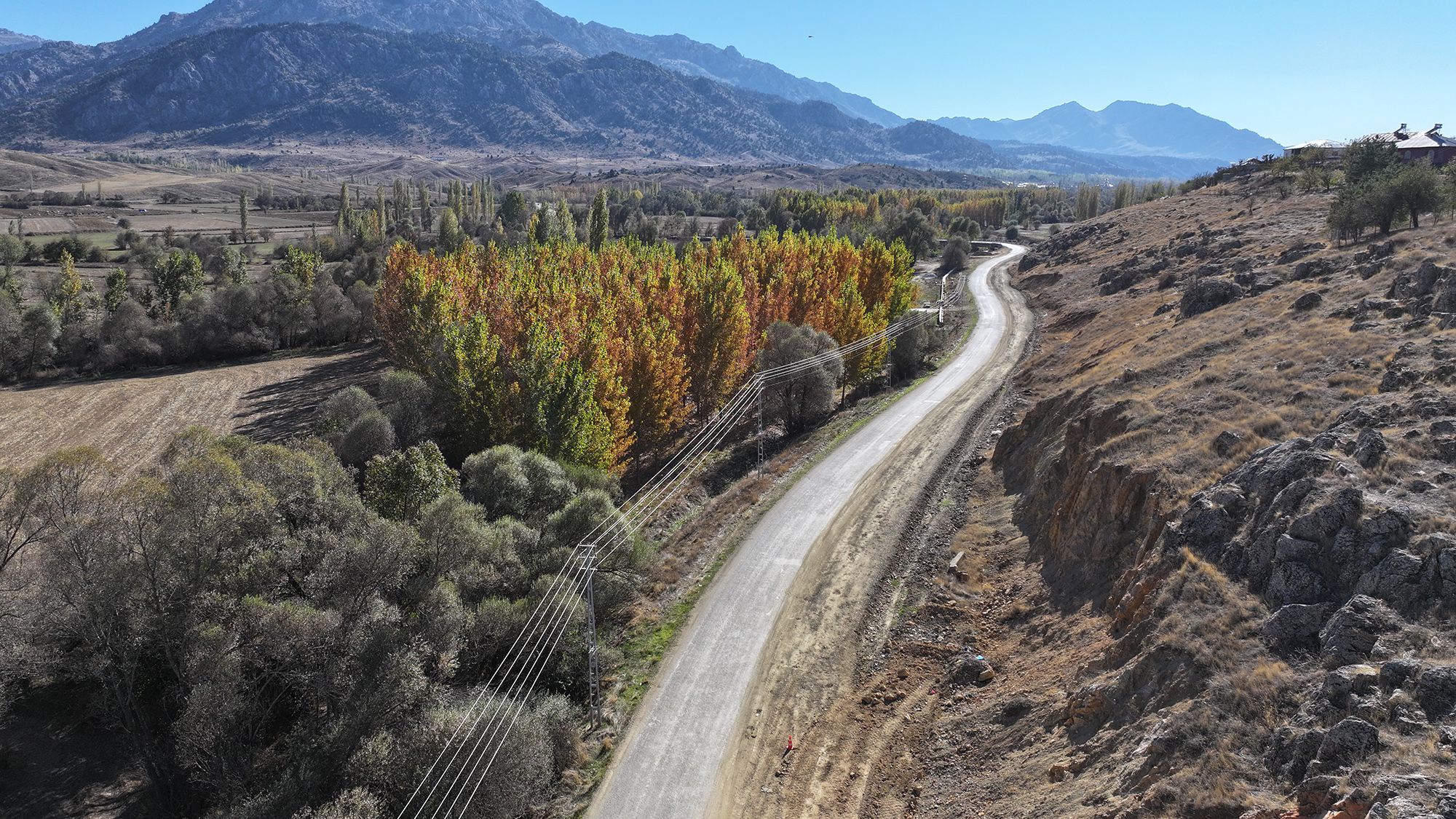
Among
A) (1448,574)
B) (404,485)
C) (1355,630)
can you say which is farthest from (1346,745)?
(404,485)

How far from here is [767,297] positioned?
68.7 metres

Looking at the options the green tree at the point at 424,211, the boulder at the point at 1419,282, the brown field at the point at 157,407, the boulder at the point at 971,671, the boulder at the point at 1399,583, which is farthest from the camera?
the green tree at the point at 424,211

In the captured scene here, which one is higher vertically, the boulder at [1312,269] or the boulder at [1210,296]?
the boulder at [1312,269]

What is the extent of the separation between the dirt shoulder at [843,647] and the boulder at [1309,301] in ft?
63.7

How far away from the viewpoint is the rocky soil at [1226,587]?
15.6 metres

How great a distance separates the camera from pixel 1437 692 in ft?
48.4

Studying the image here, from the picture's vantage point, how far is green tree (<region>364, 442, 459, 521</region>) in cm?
3241

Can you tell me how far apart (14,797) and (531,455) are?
837 inches

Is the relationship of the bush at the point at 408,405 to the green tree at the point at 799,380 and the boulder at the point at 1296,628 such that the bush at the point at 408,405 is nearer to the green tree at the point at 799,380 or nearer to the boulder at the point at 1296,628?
the green tree at the point at 799,380

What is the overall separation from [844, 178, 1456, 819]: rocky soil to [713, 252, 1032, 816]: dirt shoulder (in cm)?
140

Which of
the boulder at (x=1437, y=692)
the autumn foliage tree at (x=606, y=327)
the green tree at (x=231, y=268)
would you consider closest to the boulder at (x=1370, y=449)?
the boulder at (x=1437, y=692)

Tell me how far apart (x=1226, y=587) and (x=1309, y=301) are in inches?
1102

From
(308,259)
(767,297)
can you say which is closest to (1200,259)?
(767,297)

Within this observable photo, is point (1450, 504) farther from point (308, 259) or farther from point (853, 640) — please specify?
point (308, 259)
